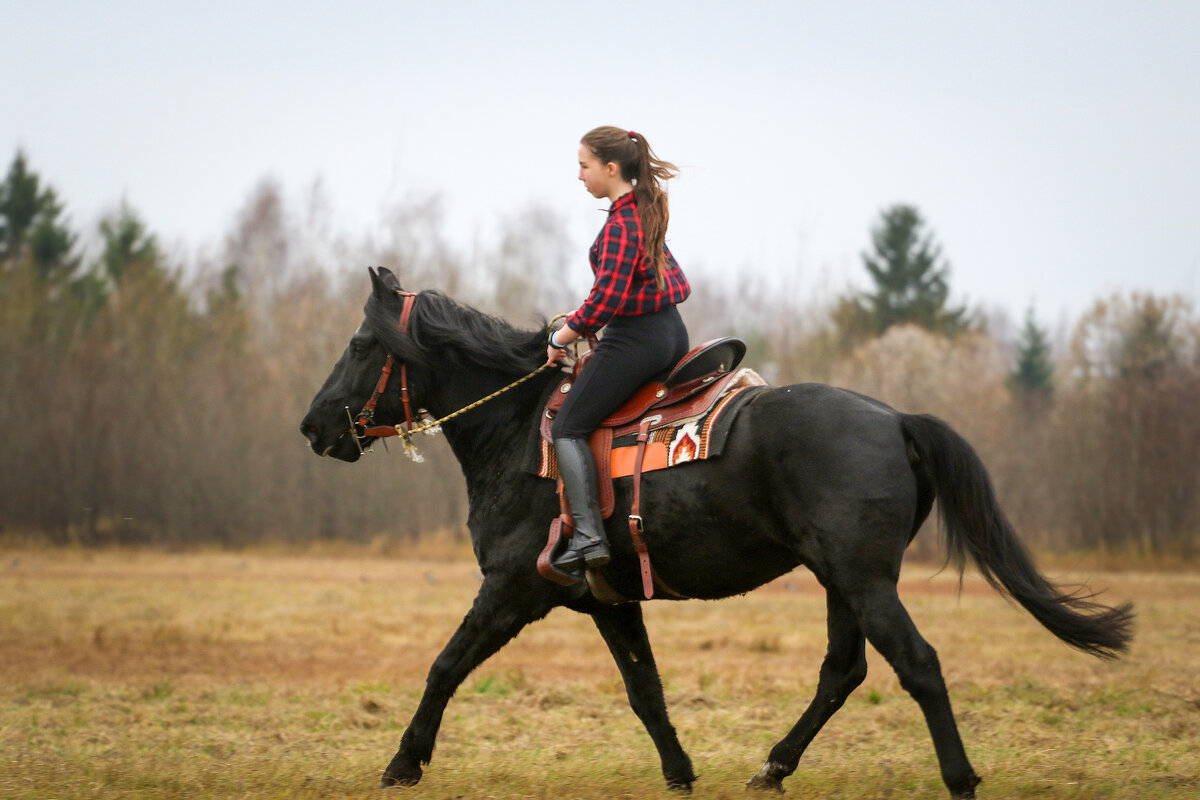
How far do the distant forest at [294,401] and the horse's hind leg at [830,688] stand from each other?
78.3 ft

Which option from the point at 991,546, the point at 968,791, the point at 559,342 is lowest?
the point at 968,791

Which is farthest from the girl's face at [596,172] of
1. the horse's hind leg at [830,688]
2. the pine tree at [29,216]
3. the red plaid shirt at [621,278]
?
the pine tree at [29,216]

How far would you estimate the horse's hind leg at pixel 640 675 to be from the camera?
604cm

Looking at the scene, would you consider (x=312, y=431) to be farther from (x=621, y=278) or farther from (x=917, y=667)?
(x=917, y=667)

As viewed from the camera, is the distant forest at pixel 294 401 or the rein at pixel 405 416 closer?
the rein at pixel 405 416

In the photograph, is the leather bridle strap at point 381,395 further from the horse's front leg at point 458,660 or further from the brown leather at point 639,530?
the brown leather at point 639,530

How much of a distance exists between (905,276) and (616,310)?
46.1 meters

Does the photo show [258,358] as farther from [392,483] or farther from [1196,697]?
[1196,697]

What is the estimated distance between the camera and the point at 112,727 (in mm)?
8180

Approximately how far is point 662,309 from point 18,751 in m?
4.75

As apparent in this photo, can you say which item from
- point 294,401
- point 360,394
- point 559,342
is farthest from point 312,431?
point 294,401

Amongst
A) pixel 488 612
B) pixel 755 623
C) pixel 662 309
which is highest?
pixel 662 309

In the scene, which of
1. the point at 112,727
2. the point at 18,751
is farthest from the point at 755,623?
the point at 18,751

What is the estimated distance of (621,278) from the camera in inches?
224
